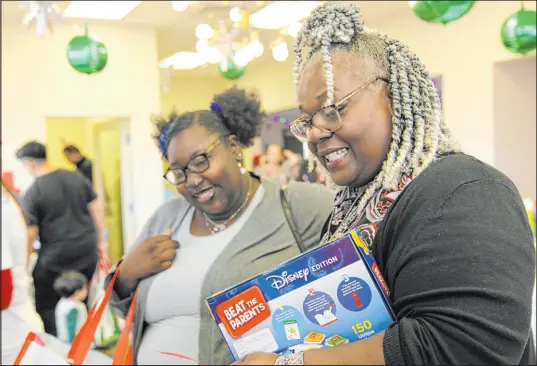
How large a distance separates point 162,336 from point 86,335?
25 centimetres

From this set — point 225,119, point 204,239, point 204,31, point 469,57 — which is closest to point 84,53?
point 204,31

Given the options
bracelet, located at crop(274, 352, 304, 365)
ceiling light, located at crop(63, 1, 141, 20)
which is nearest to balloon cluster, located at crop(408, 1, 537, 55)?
bracelet, located at crop(274, 352, 304, 365)

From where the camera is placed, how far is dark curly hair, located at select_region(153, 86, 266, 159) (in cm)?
177

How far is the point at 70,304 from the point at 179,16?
11.3ft

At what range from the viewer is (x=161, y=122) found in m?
1.86

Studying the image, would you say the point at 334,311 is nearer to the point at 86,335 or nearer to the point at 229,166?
the point at 229,166

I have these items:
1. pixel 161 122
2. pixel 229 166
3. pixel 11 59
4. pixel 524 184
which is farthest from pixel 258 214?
pixel 11 59

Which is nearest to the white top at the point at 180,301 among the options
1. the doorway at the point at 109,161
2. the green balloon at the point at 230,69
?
the green balloon at the point at 230,69

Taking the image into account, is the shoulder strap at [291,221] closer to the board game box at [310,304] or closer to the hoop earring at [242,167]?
the hoop earring at [242,167]

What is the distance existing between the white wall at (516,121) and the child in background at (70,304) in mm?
4029

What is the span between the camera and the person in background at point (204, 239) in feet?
5.28

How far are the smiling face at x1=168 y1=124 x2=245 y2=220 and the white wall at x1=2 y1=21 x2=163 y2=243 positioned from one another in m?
4.64

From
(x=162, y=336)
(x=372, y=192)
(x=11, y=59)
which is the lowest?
(x=162, y=336)

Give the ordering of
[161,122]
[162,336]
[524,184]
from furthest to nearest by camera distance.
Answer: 1. [524,184]
2. [161,122]
3. [162,336]
